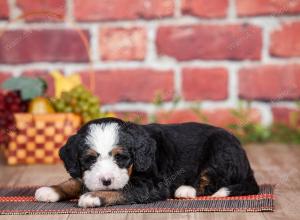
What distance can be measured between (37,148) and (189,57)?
49.5 inches

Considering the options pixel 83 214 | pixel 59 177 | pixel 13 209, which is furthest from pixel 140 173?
pixel 59 177

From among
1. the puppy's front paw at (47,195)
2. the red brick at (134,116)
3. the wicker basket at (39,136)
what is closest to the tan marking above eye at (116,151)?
the puppy's front paw at (47,195)

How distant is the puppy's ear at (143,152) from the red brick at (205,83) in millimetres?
1794

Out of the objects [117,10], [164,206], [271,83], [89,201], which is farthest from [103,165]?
[271,83]

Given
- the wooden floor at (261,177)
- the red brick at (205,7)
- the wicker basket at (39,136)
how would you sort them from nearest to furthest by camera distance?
the wooden floor at (261,177)
the wicker basket at (39,136)
the red brick at (205,7)

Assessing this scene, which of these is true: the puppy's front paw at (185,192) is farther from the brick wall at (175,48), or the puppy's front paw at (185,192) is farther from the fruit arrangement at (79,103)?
the brick wall at (175,48)

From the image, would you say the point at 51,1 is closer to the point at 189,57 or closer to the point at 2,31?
the point at 2,31

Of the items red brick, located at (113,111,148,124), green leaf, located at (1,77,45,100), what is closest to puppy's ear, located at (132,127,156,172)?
green leaf, located at (1,77,45,100)

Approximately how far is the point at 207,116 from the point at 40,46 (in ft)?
3.99

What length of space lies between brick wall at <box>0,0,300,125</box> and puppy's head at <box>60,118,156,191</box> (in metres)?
1.81

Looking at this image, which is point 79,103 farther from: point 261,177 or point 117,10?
point 261,177

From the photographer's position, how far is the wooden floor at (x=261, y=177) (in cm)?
287

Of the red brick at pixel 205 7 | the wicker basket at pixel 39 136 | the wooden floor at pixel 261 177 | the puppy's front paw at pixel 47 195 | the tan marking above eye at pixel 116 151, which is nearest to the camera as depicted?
the wooden floor at pixel 261 177

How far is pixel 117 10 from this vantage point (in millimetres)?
4906
